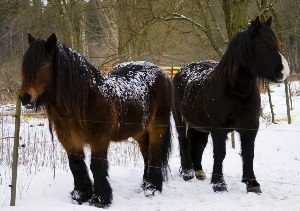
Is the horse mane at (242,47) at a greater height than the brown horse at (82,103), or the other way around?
the horse mane at (242,47)

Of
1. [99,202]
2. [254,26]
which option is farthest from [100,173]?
[254,26]

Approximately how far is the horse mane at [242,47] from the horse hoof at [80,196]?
229 cm

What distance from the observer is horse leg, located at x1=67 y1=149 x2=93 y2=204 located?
451 centimetres

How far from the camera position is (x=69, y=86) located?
13.6ft

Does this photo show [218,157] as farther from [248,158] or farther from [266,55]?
[266,55]

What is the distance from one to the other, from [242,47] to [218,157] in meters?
1.46

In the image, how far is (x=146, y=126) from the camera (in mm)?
5180

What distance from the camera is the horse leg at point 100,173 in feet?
14.0

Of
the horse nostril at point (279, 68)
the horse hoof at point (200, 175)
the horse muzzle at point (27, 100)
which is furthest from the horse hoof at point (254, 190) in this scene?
the horse muzzle at point (27, 100)

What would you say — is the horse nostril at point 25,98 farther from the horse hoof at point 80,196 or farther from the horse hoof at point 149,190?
the horse hoof at point 149,190

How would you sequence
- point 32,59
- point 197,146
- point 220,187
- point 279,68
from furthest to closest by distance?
point 197,146 < point 220,187 < point 279,68 < point 32,59

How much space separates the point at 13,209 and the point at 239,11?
25.9ft

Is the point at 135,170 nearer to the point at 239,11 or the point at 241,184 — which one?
the point at 241,184

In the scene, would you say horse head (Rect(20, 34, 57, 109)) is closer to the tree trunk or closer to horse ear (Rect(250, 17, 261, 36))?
horse ear (Rect(250, 17, 261, 36))
